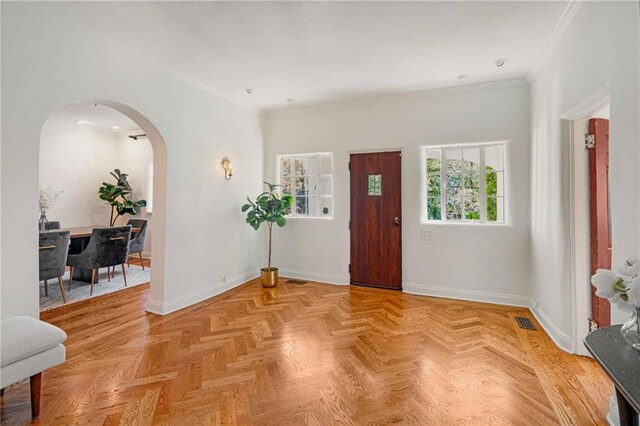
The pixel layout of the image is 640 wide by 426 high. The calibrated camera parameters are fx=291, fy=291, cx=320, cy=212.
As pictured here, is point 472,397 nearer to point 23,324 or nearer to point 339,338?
point 339,338

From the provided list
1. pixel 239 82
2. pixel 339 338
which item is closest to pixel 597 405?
pixel 339 338

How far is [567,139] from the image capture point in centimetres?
257

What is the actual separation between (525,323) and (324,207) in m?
3.04

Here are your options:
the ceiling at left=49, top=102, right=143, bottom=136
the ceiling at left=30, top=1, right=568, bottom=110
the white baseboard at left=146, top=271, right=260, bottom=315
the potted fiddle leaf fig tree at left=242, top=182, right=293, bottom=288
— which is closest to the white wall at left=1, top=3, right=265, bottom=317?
the white baseboard at left=146, top=271, right=260, bottom=315

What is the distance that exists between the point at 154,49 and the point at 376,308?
3.78 m

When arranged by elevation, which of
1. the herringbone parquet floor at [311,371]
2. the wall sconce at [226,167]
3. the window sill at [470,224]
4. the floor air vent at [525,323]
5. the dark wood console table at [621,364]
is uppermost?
the wall sconce at [226,167]

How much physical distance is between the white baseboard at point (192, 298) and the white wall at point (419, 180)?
869 millimetres

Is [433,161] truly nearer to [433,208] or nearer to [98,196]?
[433,208]

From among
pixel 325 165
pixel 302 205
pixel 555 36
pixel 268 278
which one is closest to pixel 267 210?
pixel 302 205

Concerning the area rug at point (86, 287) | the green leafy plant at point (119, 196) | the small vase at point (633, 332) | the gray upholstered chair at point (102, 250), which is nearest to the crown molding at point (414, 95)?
the gray upholstered chair at point (102, 250)

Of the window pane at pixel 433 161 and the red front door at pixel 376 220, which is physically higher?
the window pane at pixel 433 161

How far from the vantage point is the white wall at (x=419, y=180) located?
3.69 m

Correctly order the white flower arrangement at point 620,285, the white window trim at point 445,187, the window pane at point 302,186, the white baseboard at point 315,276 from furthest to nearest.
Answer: the window pane at point 302,186 < the white baseboard at point 315,276 < the white window trim at point 445,187 < the white flower arrangement at point 620,285

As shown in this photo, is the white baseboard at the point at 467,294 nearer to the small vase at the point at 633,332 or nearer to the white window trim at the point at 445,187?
the white window trim at the point at 445,187
